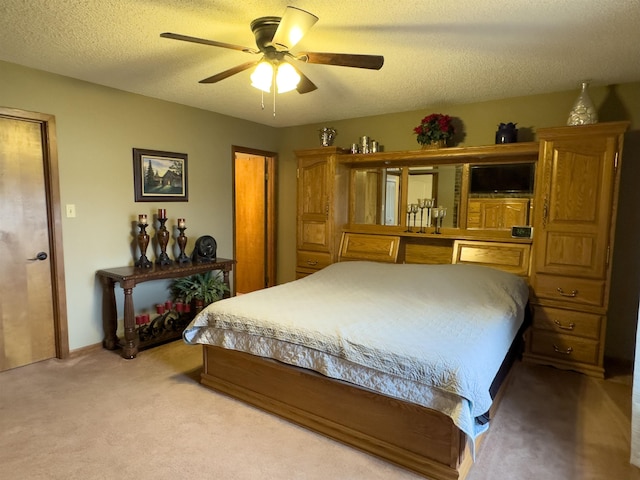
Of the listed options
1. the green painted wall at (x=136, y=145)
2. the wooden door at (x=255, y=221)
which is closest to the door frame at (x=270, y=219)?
the wooden door at (x=255, y=221)

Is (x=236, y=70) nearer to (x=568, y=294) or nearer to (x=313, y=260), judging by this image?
(x=313, y=260)

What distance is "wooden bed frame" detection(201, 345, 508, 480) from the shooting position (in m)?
1.85

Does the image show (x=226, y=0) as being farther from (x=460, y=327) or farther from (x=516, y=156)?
(x=516, y=156)

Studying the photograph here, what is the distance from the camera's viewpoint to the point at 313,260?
4336 mm

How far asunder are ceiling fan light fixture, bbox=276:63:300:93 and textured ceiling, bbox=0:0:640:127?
0.85 ft

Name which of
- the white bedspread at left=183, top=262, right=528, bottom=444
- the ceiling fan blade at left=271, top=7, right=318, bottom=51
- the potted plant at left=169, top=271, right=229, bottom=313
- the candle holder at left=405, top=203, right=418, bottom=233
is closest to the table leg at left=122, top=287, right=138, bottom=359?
the potted plant at left=169, top=271, right=229, bottom=313

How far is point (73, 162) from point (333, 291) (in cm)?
236

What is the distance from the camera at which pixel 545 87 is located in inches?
125

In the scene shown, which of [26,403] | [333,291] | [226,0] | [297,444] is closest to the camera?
[226,0]

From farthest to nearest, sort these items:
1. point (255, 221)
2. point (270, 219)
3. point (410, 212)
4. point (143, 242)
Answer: point (255, 221)
point (270, 219)
point (410, 212)
point (143, 242)

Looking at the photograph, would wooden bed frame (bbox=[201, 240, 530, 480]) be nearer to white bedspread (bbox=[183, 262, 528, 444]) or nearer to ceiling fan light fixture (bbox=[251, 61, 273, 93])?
white bedspread (bbox=[183, 262, 528, 444])

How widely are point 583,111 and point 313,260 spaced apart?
278 centimetres

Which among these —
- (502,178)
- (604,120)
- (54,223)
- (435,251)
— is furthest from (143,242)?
(604,120)

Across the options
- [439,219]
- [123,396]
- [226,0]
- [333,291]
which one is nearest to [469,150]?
[439,219]
